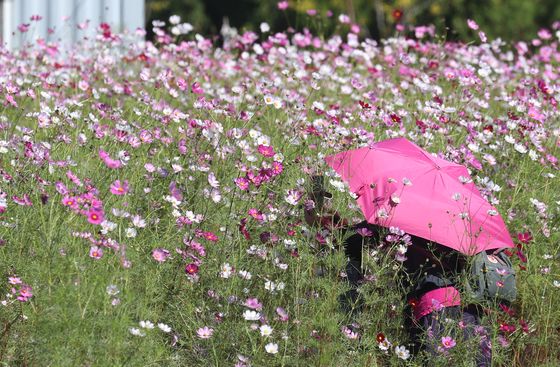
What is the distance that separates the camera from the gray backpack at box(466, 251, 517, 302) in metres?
3.76

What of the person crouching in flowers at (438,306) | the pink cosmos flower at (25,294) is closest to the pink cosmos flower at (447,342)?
the person crouching in flowers at (438,306)

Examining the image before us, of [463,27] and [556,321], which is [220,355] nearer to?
[556,321]

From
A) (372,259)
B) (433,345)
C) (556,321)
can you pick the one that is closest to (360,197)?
(372,259)

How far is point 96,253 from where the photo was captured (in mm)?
3381

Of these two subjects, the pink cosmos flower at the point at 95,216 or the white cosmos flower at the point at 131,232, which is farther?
the white cosmos flower at the point at 131,232

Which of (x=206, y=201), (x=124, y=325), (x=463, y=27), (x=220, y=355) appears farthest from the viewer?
(x=463, y=27)

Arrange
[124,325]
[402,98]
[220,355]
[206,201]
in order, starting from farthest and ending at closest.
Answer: [402,98] < [206,201] < [220,355] < [124,325]

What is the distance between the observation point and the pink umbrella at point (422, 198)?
12.3 ft

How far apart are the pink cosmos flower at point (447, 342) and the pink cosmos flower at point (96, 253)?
3.84ft

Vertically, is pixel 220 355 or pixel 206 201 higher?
pixel 206 201

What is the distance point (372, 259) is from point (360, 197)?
0.24 m

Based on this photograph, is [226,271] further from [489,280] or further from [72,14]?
[72,14]

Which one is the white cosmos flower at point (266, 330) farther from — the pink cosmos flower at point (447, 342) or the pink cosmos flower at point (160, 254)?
the pink cosmos flower at point (447, 342)

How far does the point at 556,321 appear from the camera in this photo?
419 cm
